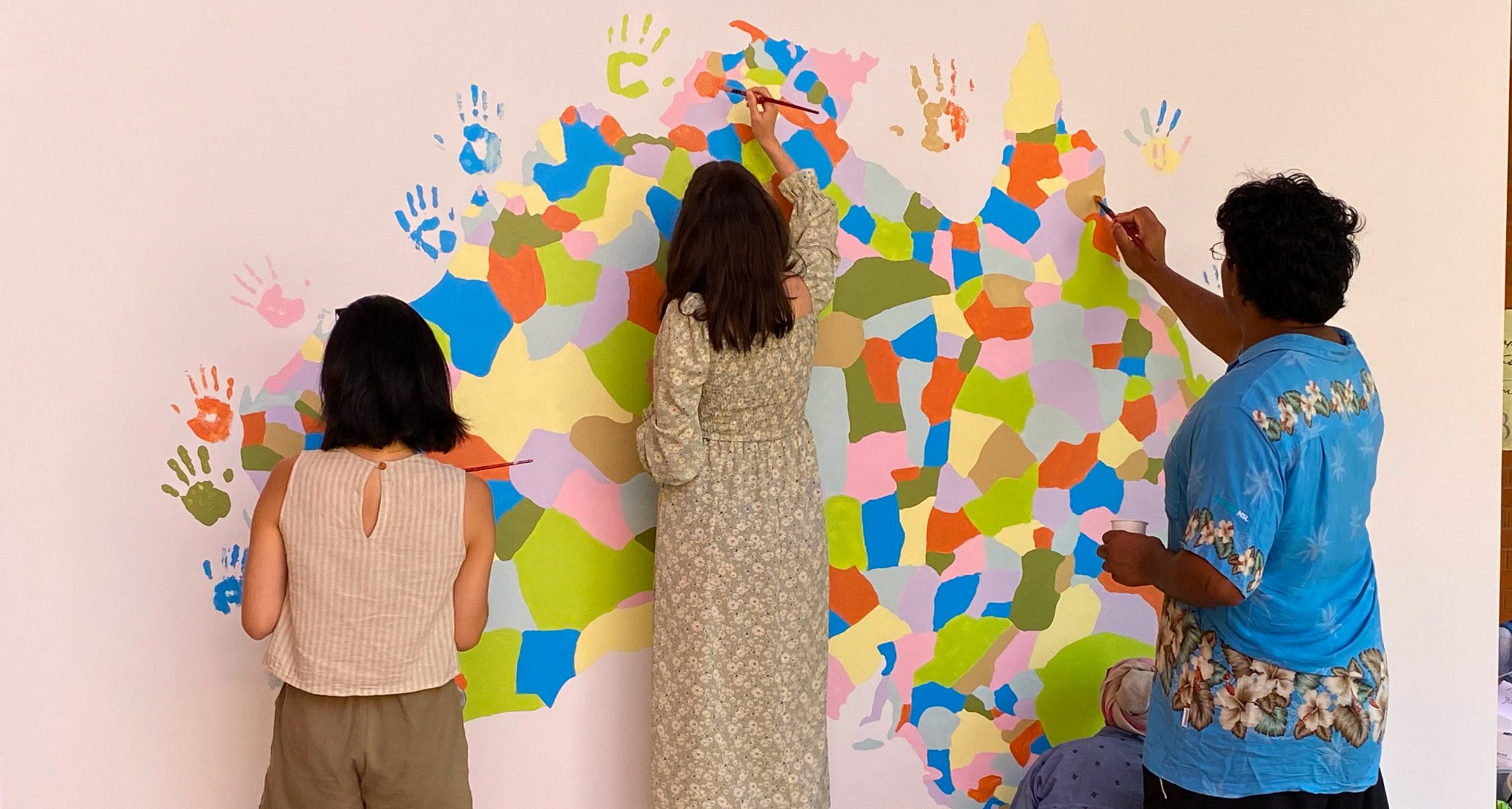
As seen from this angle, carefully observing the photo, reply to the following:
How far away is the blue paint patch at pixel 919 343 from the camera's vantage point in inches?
94.0

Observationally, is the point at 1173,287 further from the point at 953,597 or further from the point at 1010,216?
the point at 953,597

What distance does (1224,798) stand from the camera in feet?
5.34

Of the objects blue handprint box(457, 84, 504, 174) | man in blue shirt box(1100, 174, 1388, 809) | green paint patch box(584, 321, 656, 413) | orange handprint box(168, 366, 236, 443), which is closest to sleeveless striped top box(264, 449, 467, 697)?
orange handprint box(168, 366, 236, 443)

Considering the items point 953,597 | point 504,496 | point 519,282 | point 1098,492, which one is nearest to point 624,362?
point 519,282

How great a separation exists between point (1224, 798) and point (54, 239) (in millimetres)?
2204

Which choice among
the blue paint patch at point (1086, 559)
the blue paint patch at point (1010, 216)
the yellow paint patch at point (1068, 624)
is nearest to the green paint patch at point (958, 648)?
the yellow paint patch at point (1068, 624)

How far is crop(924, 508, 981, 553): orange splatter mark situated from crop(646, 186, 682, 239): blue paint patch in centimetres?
85

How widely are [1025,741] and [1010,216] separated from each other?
1201mm

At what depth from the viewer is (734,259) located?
2006mm

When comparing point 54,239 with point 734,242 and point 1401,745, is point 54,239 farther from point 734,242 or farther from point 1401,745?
point 1401,745

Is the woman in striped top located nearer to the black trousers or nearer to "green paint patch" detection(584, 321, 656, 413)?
"green paint patch" detection(584, 321, 656, 413)

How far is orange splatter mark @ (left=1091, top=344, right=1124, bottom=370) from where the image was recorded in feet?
8.19

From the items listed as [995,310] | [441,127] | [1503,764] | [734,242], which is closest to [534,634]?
[734,242]

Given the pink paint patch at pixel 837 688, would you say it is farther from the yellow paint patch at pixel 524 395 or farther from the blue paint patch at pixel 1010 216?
the blue paint patch at pixel 1010 216
